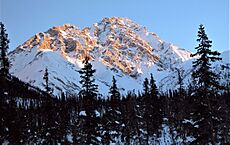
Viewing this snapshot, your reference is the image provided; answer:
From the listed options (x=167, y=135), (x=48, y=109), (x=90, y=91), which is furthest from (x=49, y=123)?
(x=167, y=135)

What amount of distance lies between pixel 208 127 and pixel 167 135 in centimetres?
4969

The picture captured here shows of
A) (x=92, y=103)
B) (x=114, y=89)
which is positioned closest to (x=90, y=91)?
(x=92, y=103)

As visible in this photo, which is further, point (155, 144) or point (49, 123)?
point (155, 144)

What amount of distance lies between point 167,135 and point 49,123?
138 feet

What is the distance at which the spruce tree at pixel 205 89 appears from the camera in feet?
95.1

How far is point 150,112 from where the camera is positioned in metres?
68.8

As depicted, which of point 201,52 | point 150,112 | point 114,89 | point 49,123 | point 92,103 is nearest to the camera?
point 201,52

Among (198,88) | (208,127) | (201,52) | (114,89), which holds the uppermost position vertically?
(114,89)

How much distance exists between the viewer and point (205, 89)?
29.0 metres

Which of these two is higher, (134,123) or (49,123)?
(134,123)

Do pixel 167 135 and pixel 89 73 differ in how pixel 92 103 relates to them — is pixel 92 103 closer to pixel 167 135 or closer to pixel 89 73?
pixel 89 73

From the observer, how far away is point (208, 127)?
29.8 metres

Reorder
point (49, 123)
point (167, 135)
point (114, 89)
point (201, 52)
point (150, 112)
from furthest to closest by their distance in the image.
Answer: point (167, 135) < point (150, 112) < point (114, 89) < point (49, 123) < point (201, 52)

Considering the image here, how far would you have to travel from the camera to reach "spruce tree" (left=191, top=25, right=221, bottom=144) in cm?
2900
